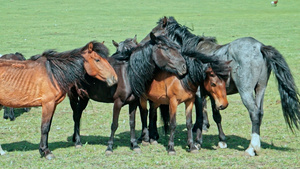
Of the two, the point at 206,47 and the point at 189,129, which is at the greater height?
the point at 206,47

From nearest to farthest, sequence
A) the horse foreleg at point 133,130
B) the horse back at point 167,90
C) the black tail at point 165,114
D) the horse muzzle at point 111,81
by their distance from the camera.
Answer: the horse muzzle at point 111,81 < the horse back at point 167,90 < the horse foreleg at point 133,130 < the black tail at point 165,114

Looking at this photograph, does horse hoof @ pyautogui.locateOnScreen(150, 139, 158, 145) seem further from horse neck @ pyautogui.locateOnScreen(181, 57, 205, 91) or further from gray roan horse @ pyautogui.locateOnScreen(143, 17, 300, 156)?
gray roan horse @ pyautogui.locateOnScreen(143, 17, 300, 156)

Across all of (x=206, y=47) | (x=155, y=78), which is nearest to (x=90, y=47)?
(x=155, y=78)

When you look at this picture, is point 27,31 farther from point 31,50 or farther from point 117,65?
point 117,65

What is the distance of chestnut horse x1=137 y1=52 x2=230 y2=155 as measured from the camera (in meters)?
8.47

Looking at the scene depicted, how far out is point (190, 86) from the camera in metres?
8.73

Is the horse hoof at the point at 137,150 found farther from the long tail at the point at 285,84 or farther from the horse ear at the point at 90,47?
the long tail at the point at 285,84

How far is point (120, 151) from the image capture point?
9.01 meters

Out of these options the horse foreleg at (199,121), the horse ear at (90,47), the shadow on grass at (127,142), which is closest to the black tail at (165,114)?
the shadow on grass at (127,142)

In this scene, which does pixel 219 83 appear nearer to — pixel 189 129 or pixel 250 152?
pixel 189 129

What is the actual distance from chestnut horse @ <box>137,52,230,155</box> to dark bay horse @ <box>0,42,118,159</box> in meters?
0.83

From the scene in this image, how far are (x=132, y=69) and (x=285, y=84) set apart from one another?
2.81 meters

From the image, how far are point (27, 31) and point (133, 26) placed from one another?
683cm

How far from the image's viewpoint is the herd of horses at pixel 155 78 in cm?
846
